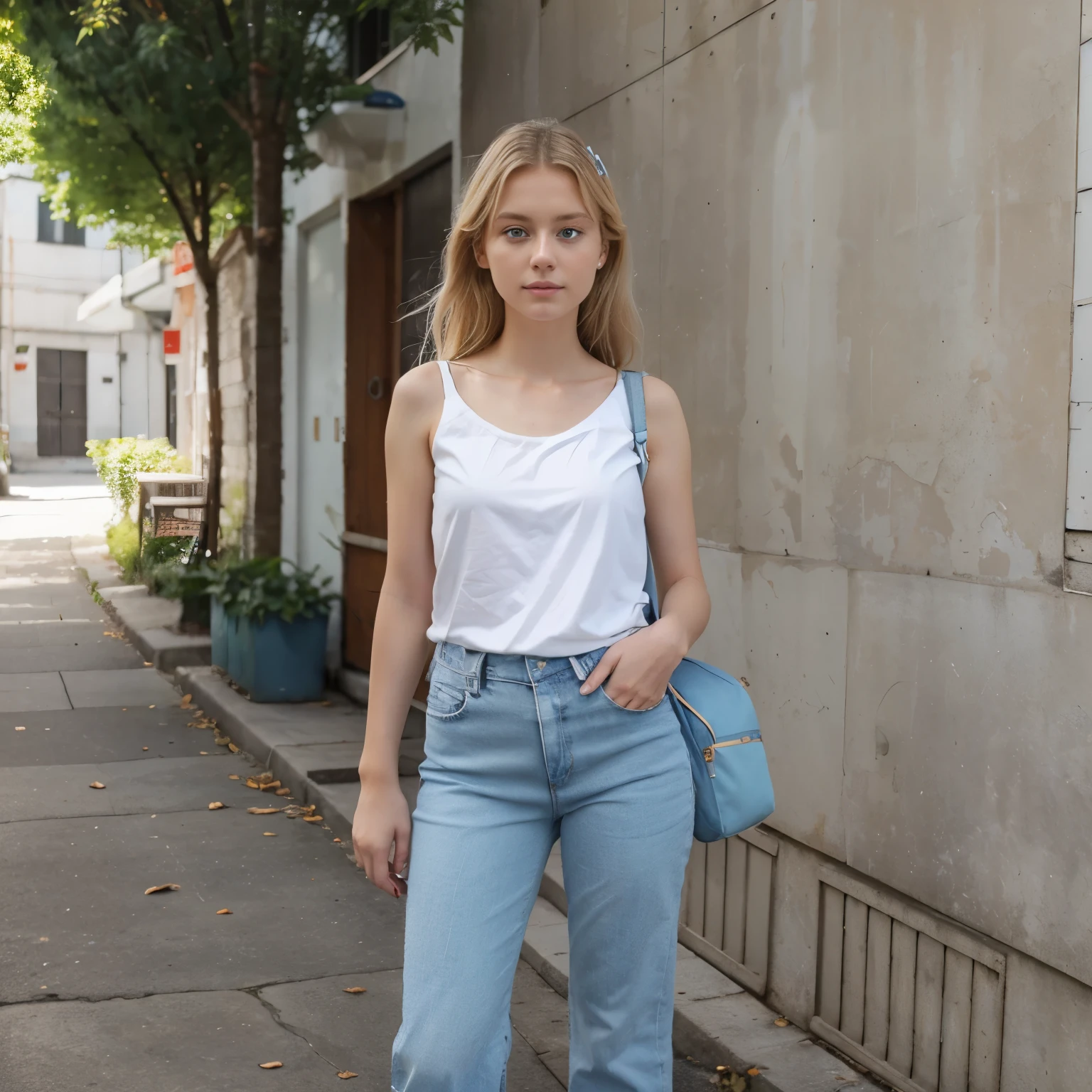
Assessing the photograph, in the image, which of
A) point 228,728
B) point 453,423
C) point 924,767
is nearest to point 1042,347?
point 924,767

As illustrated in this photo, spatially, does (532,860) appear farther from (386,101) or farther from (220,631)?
(220,631)

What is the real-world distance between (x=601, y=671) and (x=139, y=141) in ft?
30.5

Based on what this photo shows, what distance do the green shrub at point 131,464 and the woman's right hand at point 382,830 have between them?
1610cm

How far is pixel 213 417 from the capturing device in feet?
37.8

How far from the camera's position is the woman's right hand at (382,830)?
6.87 ft

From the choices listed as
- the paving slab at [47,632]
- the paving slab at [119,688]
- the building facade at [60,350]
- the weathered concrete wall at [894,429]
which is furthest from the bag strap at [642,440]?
the building facade at [60,350]

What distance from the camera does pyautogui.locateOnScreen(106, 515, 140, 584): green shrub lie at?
1405 centimetres

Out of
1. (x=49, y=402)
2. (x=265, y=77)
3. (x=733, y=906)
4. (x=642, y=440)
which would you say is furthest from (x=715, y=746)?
(x=49, y=402)

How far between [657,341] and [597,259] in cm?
215

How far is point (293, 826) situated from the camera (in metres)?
5.75

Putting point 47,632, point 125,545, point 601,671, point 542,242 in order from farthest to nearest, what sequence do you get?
point 125,545
point 47,632
point 542,242
point 601,671

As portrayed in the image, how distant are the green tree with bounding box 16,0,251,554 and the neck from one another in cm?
681

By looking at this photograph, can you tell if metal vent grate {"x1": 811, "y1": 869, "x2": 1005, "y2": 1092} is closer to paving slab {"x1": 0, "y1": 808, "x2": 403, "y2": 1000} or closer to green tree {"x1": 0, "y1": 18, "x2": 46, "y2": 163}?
paving slab {"x1": 0, "y1": 808, "x2": 403, "y2": 1000}

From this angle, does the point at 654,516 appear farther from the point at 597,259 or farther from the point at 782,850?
the point at 782,850
